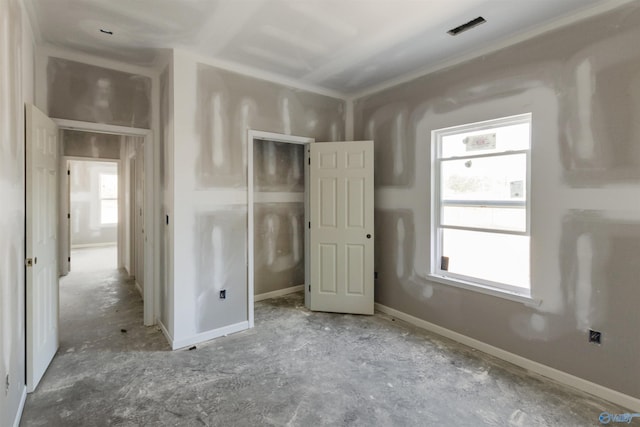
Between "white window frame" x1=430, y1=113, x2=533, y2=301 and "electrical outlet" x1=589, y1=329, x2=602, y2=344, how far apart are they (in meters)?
0.45

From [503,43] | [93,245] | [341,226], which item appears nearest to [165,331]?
[341,226]

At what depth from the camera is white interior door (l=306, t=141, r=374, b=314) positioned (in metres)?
3.80

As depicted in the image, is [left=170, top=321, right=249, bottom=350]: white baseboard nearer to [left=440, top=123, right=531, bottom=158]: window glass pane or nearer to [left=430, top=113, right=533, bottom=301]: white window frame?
[left=430, top=113, right=533, bottom=301]: white window frame

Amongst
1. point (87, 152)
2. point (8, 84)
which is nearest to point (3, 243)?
point (8, 84)

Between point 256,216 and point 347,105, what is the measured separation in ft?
6.78

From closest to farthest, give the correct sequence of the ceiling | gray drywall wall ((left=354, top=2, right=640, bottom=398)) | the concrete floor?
the concrete floor
gray drywall wall ((left=354, top=2, right=640, bottom=398))
the ceiling

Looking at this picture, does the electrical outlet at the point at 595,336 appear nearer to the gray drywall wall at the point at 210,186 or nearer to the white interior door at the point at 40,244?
the gray drywall wall at the point at 210,186

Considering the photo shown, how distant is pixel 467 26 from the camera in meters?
2.55

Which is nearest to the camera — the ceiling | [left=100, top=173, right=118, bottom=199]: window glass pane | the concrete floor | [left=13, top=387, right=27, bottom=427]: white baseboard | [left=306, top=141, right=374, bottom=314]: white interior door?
[left=13, top=387, right=27, bottom=427]: white baseboard

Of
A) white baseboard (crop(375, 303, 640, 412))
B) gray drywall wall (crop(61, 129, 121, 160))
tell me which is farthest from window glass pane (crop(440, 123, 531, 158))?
gray drywall wall (crop(61, 129, 121, 160))

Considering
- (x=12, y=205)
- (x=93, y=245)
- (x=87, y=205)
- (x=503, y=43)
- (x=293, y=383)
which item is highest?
(x=503, y=43)

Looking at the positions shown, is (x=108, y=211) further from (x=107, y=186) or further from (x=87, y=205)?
(x=107, y=186)

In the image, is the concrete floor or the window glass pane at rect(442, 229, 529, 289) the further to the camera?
the window glass pane at rect(442, 229, 529, 289)

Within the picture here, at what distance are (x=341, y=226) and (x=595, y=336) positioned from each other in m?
2.50
